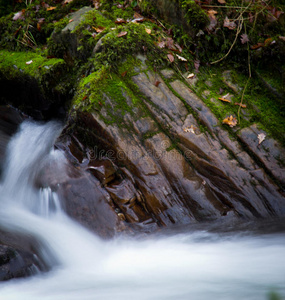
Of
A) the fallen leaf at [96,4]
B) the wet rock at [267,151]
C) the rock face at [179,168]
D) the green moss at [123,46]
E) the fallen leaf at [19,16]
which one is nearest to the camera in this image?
the rock face at [179,168]

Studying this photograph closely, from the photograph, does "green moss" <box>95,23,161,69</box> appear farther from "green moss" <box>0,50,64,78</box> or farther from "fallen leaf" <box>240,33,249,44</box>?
"fallen leaf" <box>240,33,249,44</box>

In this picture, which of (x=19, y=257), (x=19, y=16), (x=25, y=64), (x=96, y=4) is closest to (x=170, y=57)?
(x=96, y=4)

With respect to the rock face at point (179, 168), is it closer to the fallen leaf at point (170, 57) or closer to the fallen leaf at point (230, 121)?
the fallen leaf at point (230, 121)

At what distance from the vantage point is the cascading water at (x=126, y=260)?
2891 millimetres

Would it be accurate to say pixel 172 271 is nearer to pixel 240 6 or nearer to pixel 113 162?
pixel 113 162

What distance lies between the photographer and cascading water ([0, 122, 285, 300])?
2.89 m

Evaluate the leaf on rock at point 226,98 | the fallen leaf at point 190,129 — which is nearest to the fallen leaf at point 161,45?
the leaf on rock at point 226,98

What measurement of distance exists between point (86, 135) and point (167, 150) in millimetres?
1232

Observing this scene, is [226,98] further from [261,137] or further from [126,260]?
[126,260]

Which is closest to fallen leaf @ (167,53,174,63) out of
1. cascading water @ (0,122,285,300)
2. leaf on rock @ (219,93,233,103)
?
leaf on rock @ (219,93,233,103)

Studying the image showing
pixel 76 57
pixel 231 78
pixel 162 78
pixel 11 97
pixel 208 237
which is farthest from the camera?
pixel 11 97

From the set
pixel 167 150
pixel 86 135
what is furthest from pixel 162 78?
pixel 86 135

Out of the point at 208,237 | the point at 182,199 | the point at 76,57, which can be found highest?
the point at 76,57

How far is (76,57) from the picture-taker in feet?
17.6
